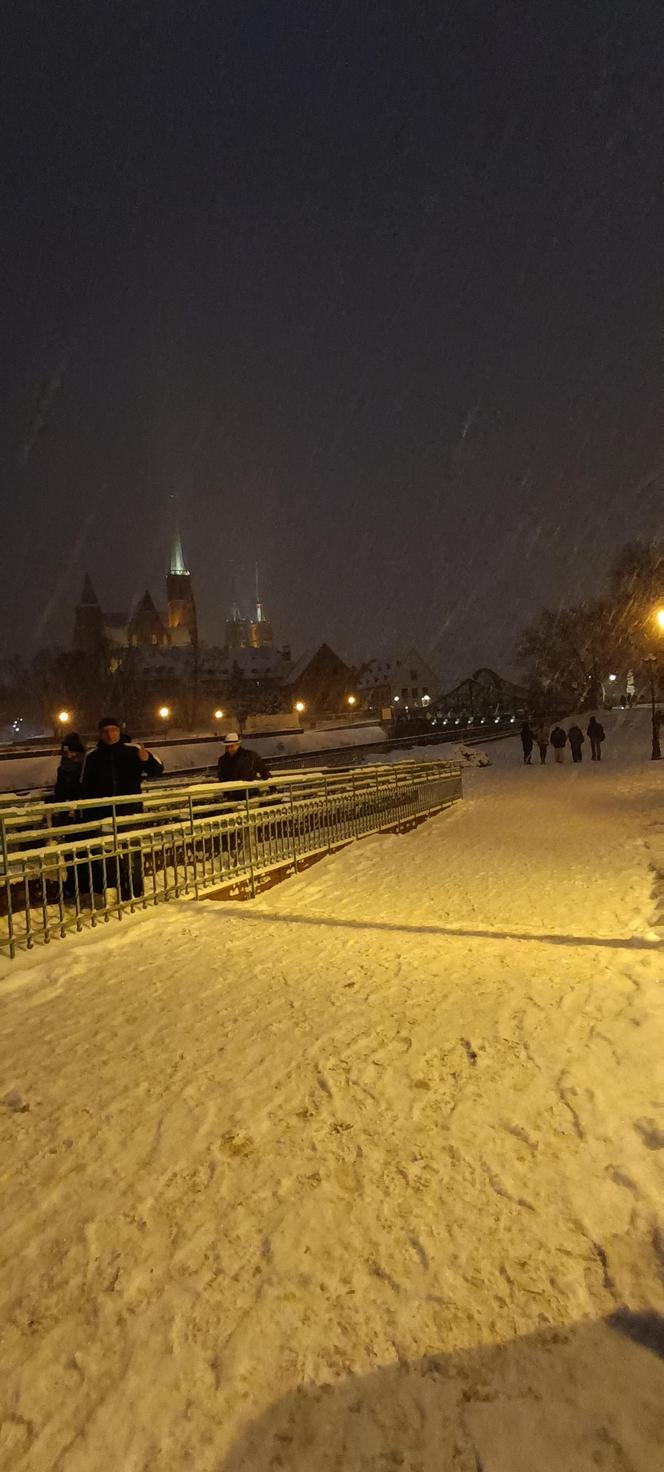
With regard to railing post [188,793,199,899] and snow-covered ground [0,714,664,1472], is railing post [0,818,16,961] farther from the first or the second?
railing post [188,793,199,899]

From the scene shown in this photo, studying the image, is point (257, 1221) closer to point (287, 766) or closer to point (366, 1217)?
point (366, 1217)

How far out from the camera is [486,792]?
24000 millimetres

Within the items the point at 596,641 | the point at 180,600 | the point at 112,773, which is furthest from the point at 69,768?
the point at 180,600

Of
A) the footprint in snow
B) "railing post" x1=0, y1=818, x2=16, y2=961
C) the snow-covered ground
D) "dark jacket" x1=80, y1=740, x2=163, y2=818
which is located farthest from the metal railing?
the footprint in snow

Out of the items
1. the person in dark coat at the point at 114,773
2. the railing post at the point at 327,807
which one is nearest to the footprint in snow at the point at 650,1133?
the person in dark coat at the point at 114,773

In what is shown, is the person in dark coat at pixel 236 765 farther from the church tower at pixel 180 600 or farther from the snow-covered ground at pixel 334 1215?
the church tower at pixel 180 600

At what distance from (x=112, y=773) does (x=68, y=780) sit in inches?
63.5

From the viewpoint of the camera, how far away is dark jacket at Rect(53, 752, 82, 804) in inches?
378

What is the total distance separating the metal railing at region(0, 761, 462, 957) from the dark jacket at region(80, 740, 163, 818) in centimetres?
17

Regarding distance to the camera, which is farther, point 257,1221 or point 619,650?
point 619,650

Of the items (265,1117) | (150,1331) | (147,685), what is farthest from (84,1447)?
(147,685)

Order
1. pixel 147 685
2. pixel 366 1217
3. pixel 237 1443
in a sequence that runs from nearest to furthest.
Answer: pixel 237 1443 → pixel 366 1217 → pixel 147 685

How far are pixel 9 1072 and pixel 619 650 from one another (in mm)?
64921

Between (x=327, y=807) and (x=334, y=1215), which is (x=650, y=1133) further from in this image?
(x=327, y=807)
